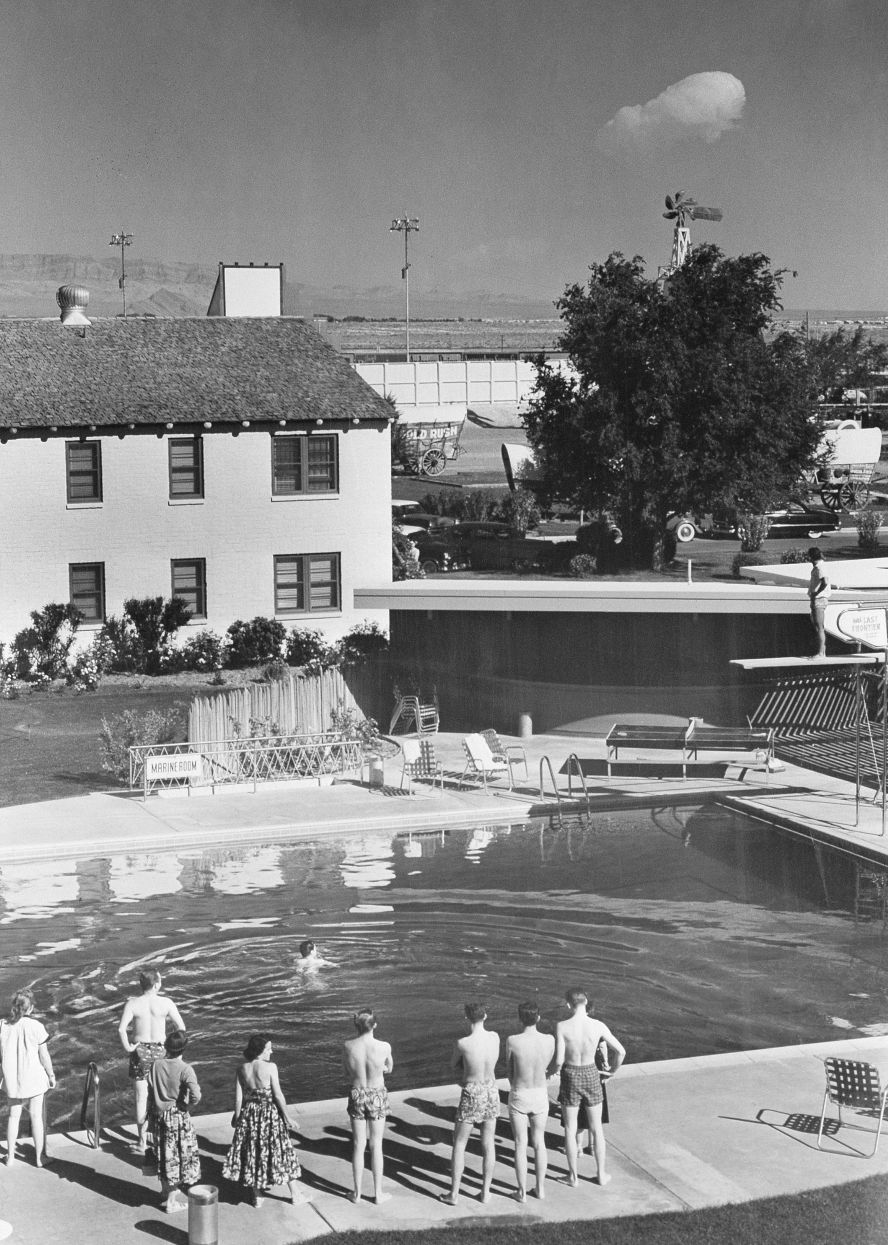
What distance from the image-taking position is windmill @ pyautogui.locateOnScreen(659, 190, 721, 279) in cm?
6018

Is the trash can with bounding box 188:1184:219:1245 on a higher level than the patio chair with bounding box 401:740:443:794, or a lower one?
lower

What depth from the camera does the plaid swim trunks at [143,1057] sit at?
13.3m

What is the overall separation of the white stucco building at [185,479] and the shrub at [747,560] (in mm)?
13714

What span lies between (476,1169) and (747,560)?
139ft

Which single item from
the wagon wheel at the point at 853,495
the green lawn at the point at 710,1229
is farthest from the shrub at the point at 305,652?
the wagon wheel at the point at 853,495

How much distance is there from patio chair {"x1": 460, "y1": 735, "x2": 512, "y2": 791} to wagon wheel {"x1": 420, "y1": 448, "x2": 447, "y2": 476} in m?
60.9

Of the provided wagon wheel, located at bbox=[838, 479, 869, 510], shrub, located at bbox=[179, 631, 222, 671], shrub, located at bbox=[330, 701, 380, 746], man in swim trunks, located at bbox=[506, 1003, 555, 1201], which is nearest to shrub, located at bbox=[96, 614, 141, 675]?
shrub, located at bbox=[179, 631, 222, 671]

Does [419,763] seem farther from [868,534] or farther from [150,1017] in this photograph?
[868,534]

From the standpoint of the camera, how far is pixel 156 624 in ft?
133

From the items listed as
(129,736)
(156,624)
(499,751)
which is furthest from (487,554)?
(129,736)

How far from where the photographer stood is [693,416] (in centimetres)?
5356

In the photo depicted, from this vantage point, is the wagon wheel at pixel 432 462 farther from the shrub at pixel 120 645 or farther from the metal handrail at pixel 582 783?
the metal handrail at pixel 582 783

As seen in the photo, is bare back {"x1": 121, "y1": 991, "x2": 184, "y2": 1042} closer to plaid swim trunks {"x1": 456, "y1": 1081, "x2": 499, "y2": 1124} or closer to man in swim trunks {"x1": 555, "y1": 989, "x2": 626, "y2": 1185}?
plaid swim trunks {"x1": 456, "y1": 1081, "x2": 499, "y2": 1124}

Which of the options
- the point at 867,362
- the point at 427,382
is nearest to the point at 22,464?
the point at 427,382
